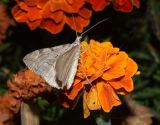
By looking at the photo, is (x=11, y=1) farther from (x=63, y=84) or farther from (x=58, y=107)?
(x=63, y=84)

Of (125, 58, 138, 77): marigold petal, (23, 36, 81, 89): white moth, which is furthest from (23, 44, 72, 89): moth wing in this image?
(125, 58, 138, 77): marigold petal

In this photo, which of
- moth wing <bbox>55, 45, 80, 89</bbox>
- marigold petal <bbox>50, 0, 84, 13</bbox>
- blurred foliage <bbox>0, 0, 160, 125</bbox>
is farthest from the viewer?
blurred foliage <bbox>0, 0, 160, 125</bbox>

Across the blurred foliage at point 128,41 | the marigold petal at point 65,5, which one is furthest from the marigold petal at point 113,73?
the blurred foliage at point 128,41

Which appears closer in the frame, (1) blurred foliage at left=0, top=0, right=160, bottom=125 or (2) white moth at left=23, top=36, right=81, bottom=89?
(2) white moth at left=23, top=36, right=81, bottom=89

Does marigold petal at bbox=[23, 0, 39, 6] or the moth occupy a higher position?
the moth

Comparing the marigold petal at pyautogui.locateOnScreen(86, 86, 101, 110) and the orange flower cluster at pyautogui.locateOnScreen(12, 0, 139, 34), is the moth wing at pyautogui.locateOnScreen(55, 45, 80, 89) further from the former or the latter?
the orange flower cluster at pyautogui.locateOnScreen(12, 0, 139, 34)

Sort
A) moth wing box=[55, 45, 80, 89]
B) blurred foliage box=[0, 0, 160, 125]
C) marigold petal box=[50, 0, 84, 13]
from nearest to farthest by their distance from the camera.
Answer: moth wing box=[55, 45, 80, 89], marigold petal box=[50, 0, 84, 13], blurred foliage box=[0, 0, 160, 125]

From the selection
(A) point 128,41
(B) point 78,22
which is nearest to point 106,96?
(B) point 78,22

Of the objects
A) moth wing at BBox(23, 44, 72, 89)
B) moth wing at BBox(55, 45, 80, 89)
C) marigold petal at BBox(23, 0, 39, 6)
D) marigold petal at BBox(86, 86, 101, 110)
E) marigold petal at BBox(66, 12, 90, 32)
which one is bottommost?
marigold petal at BBox(66, 12, 90, 32)
